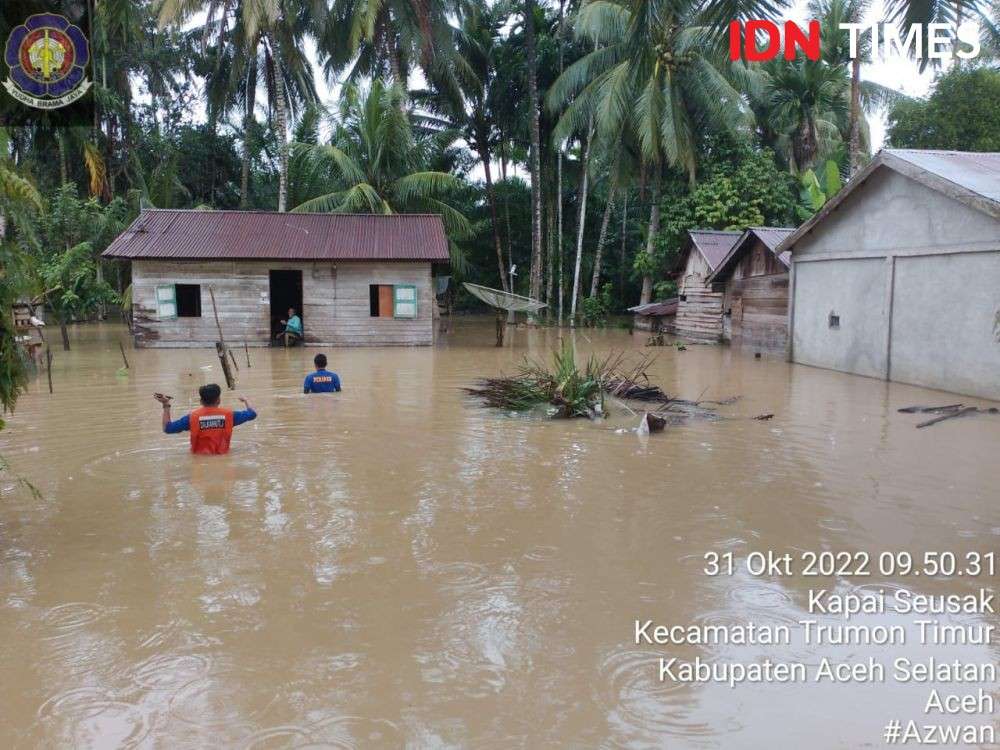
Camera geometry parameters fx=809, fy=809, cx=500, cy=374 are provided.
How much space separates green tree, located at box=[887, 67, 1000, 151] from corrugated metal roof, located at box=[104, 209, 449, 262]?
1488 centimetres

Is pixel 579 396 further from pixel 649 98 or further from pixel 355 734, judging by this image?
pixel 649 98

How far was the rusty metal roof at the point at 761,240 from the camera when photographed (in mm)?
19156

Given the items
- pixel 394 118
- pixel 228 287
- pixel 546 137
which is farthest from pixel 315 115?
pixel 228 287

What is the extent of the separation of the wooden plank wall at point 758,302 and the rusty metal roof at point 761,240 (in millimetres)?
247

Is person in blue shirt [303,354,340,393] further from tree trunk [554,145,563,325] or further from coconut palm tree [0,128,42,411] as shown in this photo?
tree trunk [554,145,563,325]

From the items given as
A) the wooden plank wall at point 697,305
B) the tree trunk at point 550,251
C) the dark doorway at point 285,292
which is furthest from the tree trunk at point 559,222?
the dark doorway at point 285,292

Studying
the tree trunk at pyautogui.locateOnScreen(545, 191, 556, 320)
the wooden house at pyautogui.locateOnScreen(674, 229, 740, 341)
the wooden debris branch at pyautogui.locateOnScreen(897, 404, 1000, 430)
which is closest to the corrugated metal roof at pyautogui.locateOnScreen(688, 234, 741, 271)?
the wooden house at pyautogui.locateOnScreen(674, 229, 740, 341)

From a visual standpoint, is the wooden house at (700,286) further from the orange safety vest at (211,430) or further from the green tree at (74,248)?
the orange safety vest at (211,430)

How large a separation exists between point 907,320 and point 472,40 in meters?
22.7

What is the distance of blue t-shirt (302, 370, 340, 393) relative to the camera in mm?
11930

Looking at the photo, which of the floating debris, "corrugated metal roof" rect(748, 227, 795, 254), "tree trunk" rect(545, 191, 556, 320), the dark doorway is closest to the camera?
the floating debris

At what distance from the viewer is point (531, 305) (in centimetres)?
2503

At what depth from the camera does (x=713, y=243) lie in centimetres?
2492

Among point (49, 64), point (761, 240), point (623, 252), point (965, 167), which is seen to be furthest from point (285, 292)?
point (965, 167)
